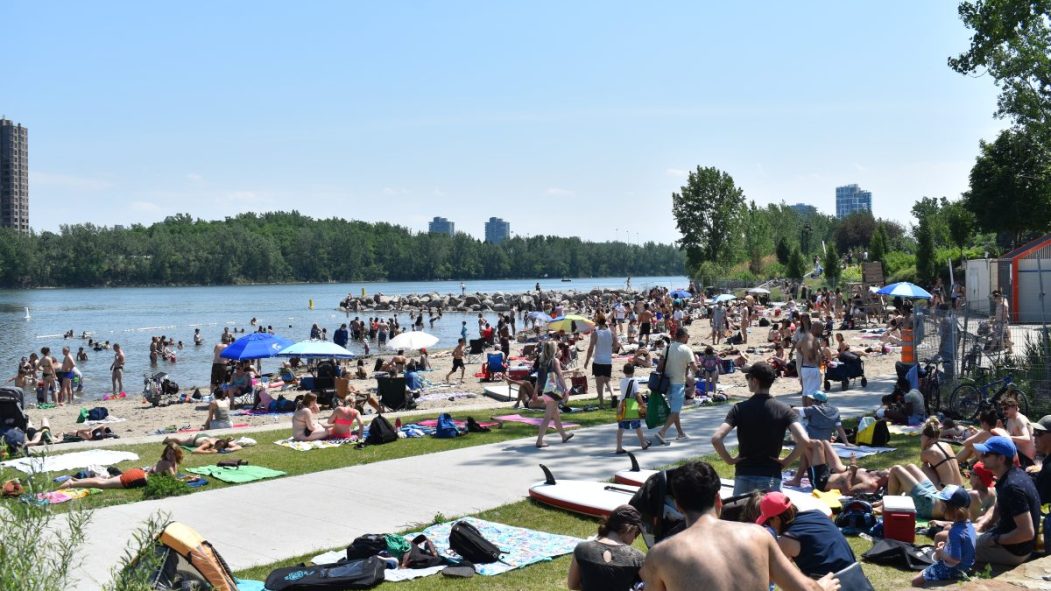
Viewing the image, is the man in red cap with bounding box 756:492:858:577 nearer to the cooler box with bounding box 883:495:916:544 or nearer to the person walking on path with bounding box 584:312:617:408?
the cooler box with bounding box 883:495:916:544

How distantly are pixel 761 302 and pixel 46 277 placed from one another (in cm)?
13413

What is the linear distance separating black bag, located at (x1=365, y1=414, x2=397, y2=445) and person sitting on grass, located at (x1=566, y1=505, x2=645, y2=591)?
8.45m

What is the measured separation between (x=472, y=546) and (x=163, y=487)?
4.68m

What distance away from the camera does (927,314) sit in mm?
17328

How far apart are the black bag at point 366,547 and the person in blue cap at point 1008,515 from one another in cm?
471

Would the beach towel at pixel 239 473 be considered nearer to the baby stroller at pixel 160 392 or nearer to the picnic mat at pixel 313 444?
the picnic mat at pixel 313 444

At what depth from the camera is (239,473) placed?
11789 millimetres

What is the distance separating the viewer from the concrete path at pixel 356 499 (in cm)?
856

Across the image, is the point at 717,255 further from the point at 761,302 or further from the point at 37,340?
the point at 37,340

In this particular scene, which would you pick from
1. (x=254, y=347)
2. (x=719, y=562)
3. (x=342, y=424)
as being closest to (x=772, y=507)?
(x=719, y=562)

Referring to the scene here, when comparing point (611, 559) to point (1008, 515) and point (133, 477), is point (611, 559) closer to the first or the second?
point (1008, 515)

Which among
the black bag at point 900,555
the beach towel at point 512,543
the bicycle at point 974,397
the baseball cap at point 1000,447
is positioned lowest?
the beach towel at point 512,543

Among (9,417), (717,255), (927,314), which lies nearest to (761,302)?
(717,255)

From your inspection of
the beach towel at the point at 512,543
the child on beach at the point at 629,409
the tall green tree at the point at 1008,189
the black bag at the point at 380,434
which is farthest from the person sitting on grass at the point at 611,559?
the tall green tree at the point at 1008,189
